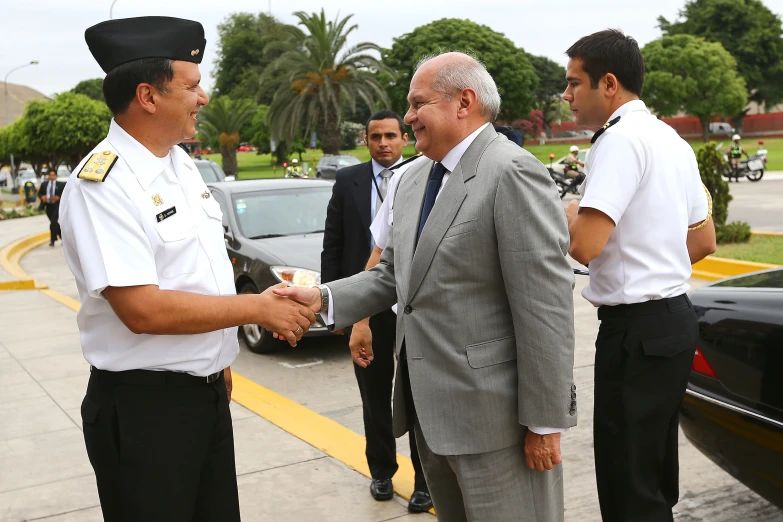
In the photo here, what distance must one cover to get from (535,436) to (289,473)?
2.50m

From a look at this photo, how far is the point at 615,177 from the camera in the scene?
9.38ft

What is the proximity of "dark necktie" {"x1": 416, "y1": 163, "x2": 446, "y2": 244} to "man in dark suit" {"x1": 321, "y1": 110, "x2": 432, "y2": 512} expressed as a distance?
1691mm

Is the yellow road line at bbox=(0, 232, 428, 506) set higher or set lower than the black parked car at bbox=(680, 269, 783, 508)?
lower

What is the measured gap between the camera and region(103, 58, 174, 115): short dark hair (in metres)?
2.44

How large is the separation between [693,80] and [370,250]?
192ft

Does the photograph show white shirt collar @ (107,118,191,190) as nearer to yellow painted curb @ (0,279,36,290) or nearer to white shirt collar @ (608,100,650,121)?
white shirt collar @ (608,100,650,121)

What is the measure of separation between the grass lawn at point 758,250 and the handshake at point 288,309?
882 centimetres

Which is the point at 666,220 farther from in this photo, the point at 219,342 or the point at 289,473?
the point at 289,473

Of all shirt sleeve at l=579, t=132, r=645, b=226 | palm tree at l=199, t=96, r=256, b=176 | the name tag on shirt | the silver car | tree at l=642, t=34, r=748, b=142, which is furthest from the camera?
tree at l=642, t=34, r=748, b=142

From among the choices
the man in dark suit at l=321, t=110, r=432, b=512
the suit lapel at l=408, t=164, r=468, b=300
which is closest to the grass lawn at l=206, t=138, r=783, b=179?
the man in dark suit at l=321, t=110, r=432, b=512

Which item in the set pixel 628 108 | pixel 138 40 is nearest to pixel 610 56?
pixel 628 108

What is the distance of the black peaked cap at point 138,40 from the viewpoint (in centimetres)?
244

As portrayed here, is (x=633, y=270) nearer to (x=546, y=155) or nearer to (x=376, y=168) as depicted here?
(x=376, y=168)

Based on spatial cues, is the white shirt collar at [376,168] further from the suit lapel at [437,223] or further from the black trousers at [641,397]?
the suit lapel at [437,223]
